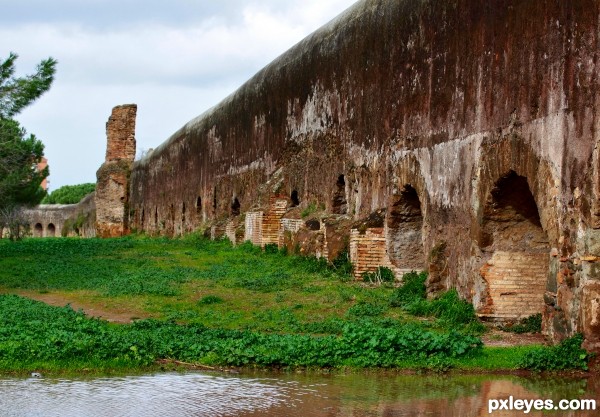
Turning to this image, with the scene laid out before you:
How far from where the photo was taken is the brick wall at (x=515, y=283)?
9.95 meters

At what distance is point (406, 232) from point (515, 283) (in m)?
3.42

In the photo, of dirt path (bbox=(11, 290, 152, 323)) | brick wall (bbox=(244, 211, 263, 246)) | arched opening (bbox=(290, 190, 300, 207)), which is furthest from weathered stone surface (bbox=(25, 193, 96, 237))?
dirt path (bbox=(11, 290, 152, 323))

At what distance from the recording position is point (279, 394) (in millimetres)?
6457

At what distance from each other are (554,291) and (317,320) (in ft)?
8.88

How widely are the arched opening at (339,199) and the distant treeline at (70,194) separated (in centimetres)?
5852

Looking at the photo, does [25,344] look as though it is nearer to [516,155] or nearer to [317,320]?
[317,320]

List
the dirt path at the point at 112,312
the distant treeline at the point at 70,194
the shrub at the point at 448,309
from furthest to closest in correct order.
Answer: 1. the distant treeline at the point at 70,194
2. the shrub at the point at 448,309
3. the dirt path at the point at 112,312

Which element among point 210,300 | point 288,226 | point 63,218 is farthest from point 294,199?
point 63,218

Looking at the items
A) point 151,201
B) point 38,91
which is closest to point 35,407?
point 38,91

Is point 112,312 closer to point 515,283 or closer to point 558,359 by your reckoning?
point 515,283

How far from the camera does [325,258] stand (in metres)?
14.7

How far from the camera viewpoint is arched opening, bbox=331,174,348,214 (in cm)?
1619

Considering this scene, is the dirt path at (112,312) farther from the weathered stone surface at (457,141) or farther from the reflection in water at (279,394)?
the reflection in water at (279,394)

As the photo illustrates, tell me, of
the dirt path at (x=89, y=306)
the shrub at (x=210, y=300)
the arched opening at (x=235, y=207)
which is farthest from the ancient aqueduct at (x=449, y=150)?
the dirt path at (x=89, y=306)
